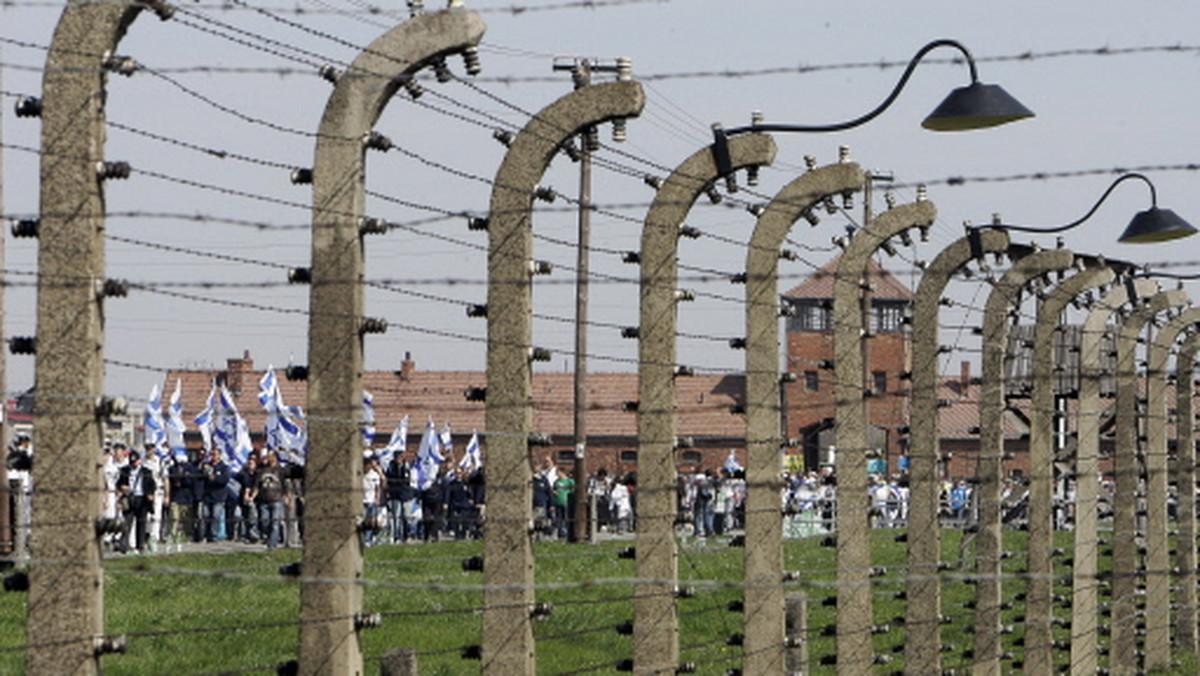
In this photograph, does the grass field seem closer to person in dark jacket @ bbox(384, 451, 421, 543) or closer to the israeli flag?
person in dark jacket @ bbox(384, 451, 421, 543)

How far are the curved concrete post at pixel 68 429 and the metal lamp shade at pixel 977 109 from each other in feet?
18.6

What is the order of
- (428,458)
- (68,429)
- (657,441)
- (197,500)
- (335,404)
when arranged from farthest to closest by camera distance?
(428,458) < (197,500) < (657,441) < (335,404) < (68,429)

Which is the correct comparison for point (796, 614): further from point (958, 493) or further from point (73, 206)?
point (958, 493)

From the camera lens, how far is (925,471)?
14.8 metres

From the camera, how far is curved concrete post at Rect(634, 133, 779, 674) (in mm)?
11000

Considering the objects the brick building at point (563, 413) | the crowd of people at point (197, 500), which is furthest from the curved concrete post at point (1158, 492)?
the brick building at point (563, 413)

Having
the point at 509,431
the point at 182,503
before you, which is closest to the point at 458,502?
the point at 182,503

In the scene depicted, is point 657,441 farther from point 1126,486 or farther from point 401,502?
point 401,502

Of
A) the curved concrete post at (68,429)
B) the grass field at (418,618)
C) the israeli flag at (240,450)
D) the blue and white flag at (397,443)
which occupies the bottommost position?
the grass field at (418,618)

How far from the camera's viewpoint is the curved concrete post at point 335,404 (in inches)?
330

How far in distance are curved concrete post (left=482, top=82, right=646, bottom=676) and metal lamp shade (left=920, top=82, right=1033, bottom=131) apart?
3.03 m

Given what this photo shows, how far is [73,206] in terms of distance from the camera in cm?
716

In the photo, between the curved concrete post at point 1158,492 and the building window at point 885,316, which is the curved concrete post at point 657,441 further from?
the curved concrete post at point 1158,492

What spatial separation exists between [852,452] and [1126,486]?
927 cm
